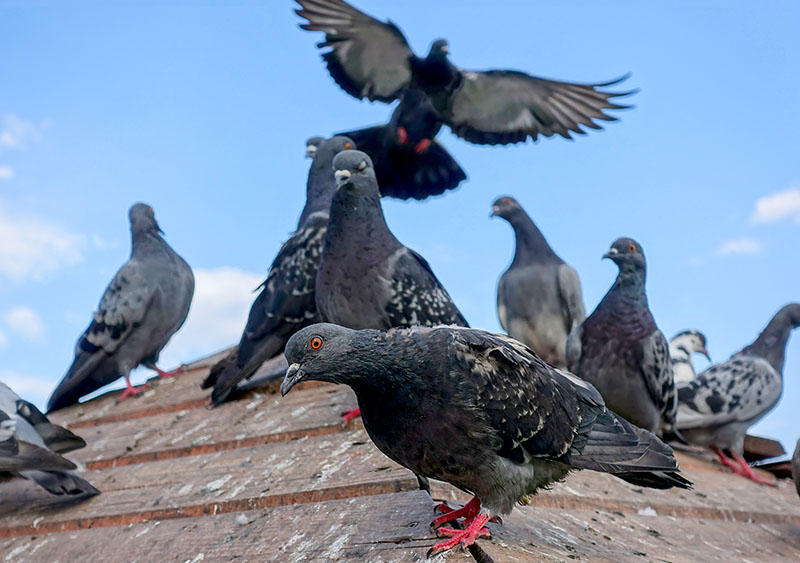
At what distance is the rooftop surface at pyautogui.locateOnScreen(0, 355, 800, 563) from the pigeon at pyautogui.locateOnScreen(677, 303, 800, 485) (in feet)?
4.35

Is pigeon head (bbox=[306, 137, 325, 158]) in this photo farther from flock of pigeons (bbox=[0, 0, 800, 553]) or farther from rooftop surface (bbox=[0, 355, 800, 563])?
rooftop surface (bbox=[0, 355, 800, 563])

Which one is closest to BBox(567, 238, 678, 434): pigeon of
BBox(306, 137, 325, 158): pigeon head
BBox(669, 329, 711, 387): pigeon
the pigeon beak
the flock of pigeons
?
the flock of pigeons

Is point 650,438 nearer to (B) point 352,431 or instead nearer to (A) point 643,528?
(A) point 643,528

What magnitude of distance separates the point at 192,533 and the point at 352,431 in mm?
1012

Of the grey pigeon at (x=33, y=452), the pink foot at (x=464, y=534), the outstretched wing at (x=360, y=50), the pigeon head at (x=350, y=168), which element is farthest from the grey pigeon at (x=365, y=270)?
the outstretched wing at (x=360, y=50)

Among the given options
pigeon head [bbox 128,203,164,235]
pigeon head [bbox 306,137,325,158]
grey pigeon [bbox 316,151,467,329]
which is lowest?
grey pigeon [bbox 316,151,467,329]

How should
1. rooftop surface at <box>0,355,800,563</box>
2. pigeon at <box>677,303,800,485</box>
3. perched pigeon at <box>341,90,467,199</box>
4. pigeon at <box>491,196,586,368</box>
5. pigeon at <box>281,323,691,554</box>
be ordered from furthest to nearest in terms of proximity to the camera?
perched pigeon at <box>341,90,467,199</box> → pigeon at <box>491,196,586,368</box> → pigeon at <box>677,303,800,485</box> → rooftop surface at <box>0,355,800,563</box> → pigeon at <box>281,323,691,554</box>

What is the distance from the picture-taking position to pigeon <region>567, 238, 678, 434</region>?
592 cm

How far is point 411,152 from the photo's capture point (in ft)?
28.3

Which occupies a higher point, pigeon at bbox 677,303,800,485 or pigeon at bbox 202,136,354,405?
pigeon at bbox 202,136,354,405

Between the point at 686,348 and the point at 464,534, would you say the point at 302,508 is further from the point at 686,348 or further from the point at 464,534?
the point at 686,348

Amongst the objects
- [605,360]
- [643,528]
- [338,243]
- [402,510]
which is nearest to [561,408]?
[402,510]

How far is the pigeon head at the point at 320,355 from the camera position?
2777 mm

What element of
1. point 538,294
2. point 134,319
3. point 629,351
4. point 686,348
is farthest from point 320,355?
point 686,348
